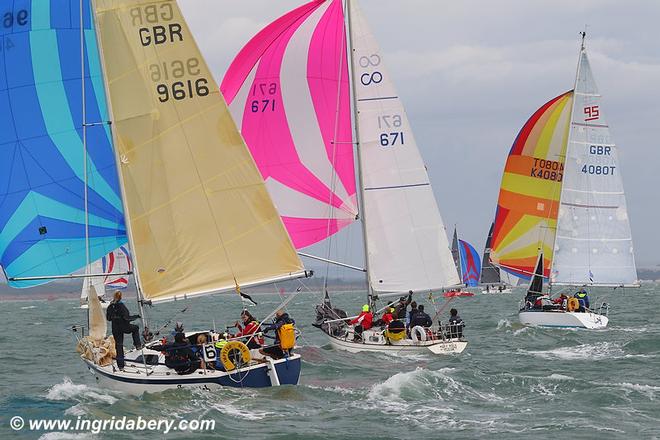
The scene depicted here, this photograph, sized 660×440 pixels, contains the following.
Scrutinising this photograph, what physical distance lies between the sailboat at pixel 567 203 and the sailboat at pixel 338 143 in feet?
35.3

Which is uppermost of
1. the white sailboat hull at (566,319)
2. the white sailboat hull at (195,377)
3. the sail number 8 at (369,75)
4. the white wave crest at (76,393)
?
the sail number 8 at (369,75)

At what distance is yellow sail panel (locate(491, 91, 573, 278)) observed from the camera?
42969 millimetres

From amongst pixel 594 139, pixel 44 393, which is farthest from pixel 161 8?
pixel 594 139

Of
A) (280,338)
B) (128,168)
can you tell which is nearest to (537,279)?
(280,338)

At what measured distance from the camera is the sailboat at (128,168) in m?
19.4

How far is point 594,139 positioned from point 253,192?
24084 mm

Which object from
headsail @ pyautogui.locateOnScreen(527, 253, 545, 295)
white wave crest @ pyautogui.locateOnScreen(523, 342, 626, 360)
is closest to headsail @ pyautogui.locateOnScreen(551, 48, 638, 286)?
headsail @ pyautogui.locateOnScreen(527, 253, 545, 295)

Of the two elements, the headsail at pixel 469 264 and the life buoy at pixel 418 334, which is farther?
the headsail at pixel 469 264

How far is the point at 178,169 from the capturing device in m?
19.7

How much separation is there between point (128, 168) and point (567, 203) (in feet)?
82.6

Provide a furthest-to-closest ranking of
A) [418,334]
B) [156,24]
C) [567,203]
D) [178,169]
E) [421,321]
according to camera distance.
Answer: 1. [567,203]
2. [421,321]
3. [418,334]
4. [178,169]
5. [156,24]

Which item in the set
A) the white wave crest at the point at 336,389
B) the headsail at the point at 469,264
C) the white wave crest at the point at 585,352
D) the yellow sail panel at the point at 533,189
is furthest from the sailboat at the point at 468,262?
the white wave crest at the point at 336,389

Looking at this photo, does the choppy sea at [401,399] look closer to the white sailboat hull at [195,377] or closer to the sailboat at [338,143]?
the white sailboat hull at [195,377]

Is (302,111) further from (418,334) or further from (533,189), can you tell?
(533,189)
